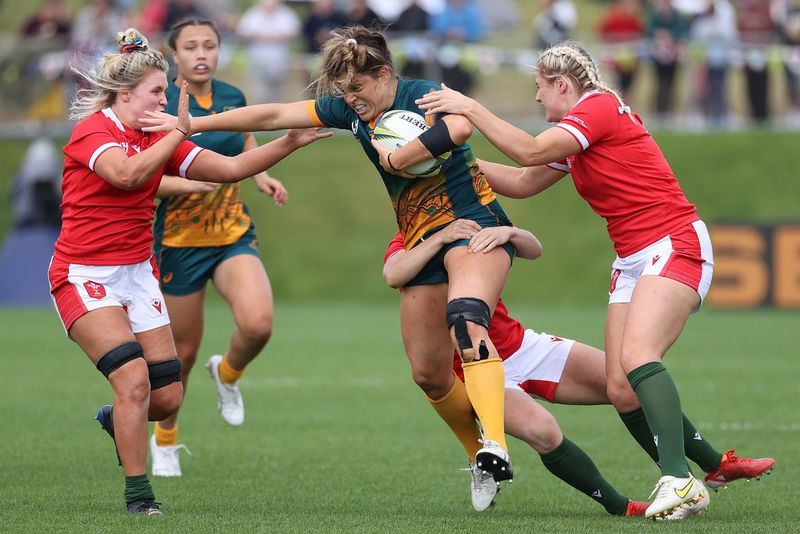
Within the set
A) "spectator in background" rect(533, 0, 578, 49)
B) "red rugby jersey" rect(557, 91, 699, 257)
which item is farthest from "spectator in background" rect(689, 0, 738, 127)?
"red rugby jersey" rect(557, 91, 699, 257)

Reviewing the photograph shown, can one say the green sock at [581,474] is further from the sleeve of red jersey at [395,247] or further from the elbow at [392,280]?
the sleeve of red jersey at [395,247]

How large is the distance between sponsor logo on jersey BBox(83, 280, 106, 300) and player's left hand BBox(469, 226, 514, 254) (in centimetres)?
163

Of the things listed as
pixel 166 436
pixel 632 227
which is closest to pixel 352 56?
pixel 632 227

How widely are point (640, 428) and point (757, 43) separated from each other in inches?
538

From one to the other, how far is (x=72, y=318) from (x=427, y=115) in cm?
178

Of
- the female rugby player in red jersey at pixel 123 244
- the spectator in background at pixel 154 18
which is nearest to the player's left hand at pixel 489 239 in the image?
the female rugby player in red jersey at pixel 123 244

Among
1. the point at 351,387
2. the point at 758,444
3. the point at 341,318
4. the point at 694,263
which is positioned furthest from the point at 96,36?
the point at 694,263

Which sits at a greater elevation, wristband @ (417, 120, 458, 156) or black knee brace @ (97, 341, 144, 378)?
wristband @ (417, 120, 458, 156)

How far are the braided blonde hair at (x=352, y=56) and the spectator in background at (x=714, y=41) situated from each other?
43.8 feet

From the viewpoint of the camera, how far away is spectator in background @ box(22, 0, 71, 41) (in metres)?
18.6

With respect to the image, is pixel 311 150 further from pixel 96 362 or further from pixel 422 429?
pixel 96 362

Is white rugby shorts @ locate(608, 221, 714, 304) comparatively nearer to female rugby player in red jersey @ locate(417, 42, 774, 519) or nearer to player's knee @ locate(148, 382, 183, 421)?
female rugby player in red jersey @ locate(417, 42, 774, 519)

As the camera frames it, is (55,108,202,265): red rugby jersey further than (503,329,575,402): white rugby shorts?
No

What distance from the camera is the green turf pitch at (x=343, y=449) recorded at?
5.63 metres
